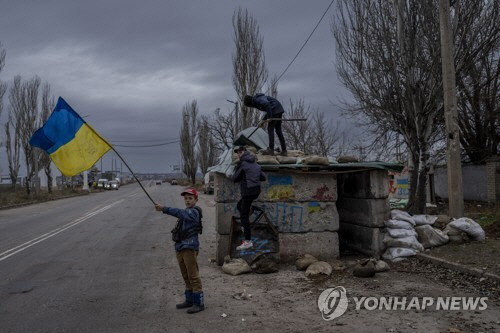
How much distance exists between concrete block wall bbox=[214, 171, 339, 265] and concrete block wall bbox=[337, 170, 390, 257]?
776mm

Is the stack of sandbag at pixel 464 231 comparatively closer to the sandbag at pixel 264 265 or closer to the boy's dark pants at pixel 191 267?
the sandbag at pixel 264 265

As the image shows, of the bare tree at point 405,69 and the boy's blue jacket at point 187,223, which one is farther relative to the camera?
the bare tree at point 405,69

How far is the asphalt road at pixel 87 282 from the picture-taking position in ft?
17.6

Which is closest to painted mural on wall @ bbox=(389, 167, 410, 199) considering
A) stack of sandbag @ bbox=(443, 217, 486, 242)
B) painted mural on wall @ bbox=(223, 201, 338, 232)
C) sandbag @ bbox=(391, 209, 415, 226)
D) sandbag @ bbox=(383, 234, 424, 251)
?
sandbag @ bbox=(391, 209, 415, 226)

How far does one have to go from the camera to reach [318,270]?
7.66m

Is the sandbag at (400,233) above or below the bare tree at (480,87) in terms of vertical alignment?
below

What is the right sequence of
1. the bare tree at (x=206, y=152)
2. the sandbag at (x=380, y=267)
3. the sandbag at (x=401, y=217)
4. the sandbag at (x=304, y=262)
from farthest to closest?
1. the bare tree at (x=206, y=152)
2. the sandbag at (x=401, y=217)
3. the sandbag at (x=304, y=262)
4. the sandbag at (x=380, y=267)

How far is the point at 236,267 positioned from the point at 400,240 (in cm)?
326

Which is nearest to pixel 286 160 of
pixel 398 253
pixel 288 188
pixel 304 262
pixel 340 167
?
pixel 288 188

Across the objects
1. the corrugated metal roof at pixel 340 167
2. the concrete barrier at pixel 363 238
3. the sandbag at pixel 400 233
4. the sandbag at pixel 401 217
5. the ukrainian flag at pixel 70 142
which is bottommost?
the concrete barrier at pixel 363 238

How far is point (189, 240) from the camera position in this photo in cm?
580

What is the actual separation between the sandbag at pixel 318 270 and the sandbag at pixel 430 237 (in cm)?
235

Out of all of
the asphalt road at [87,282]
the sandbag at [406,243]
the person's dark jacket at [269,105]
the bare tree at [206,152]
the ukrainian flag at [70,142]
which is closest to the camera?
the asphalt road at [87,282]

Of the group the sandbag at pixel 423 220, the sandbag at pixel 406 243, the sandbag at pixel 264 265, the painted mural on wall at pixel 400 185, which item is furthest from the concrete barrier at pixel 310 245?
the painted mural on wall at pixel 400 185
